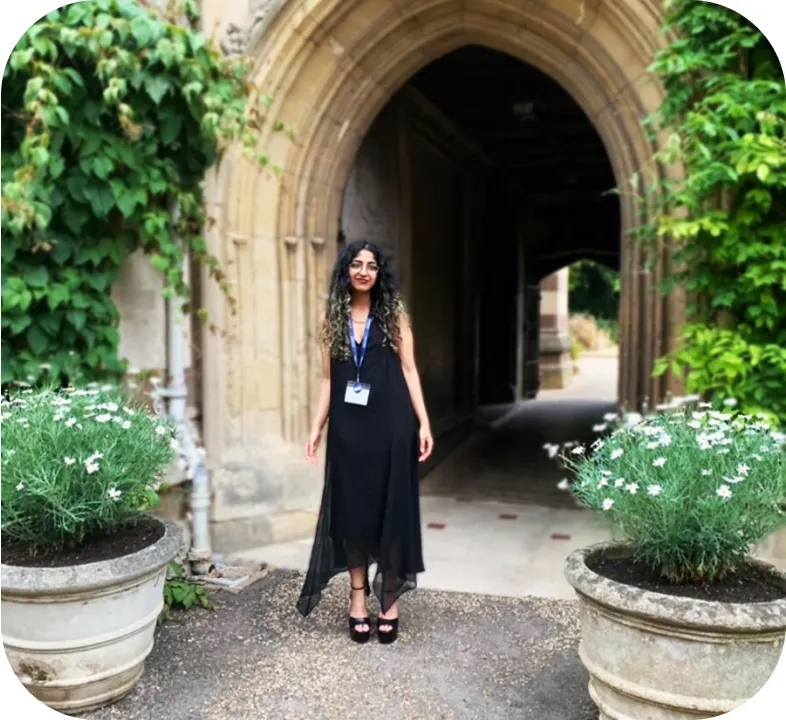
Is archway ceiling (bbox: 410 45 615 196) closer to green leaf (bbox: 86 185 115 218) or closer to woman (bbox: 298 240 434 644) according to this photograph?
green leaf (bbox: 86 185 115 218)

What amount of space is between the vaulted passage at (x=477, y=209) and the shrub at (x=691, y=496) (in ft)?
8.19

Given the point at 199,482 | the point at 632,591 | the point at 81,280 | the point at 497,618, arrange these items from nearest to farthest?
1. the point at 632,591
2. the point at 497,618
3. the point at 81,280
4. the point at 199,482

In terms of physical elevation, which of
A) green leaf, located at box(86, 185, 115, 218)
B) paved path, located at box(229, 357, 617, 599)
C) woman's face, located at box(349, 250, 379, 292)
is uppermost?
green leaf, located at box(86, 185, 115, 218)

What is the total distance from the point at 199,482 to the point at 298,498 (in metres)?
0.61

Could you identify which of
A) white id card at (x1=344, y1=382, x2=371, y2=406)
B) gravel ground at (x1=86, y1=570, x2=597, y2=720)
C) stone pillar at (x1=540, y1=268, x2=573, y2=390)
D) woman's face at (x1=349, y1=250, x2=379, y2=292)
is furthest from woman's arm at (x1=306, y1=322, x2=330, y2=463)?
stone pillar at (x1=540, y1=268, x2=573, y2=390)

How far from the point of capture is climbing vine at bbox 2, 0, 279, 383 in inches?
118

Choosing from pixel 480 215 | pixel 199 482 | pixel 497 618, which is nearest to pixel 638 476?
pixel 497 618

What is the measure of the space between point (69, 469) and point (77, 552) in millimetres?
276

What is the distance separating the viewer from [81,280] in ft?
10.8

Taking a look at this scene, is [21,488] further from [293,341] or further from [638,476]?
[293,341]

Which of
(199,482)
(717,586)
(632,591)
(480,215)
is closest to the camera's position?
(632,591)

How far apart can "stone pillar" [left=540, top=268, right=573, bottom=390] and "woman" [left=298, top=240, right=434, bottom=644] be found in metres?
12.0

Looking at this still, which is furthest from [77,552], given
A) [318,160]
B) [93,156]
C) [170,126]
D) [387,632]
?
[318,160]

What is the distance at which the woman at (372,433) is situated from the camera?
8.86 feet
